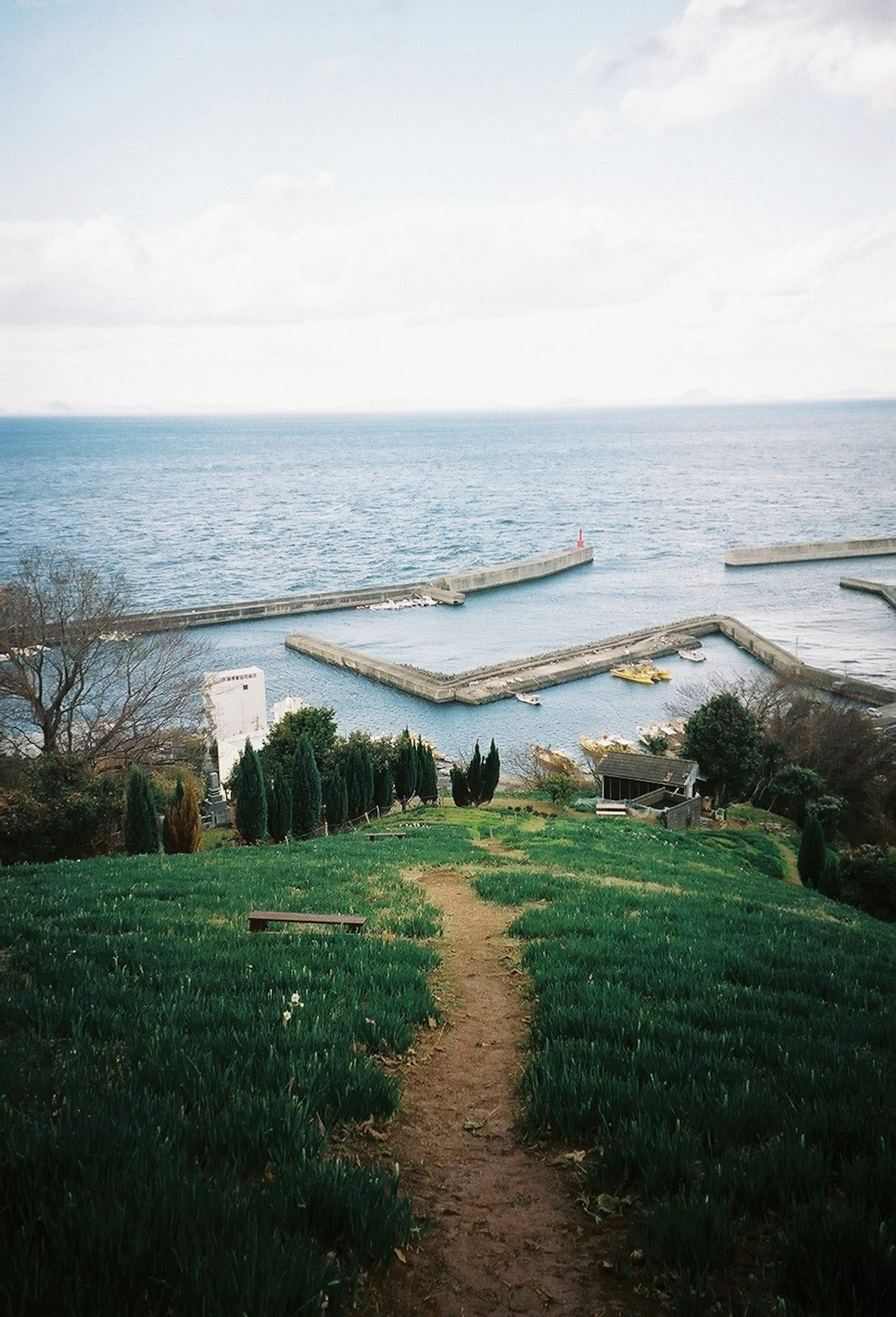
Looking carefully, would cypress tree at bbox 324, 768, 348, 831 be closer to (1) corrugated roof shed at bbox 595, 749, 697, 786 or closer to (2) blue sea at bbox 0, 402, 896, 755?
(1) corrugated roof shed at bbox 595, 749, 697, 786

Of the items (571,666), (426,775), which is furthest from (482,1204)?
(571,666)

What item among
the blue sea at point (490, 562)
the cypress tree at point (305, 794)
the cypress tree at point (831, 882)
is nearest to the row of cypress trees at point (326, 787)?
the cypress tree at point (305, 794)

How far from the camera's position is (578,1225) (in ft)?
12.3

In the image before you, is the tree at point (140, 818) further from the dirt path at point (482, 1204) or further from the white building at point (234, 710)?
the dirt path at point (482, 1204)

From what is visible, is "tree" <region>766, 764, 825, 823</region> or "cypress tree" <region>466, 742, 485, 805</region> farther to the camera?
"tree" <region>766, 764, 825, 823</region>

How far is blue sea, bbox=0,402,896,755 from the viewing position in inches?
2315

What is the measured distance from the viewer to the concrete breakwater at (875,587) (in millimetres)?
79625

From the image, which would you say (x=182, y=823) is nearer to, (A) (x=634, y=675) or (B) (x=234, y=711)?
(B) (x=234, y=711)

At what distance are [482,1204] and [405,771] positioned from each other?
100 ft

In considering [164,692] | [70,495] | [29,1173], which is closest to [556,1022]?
[29,1173]

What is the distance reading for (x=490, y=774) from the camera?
33.6 meters

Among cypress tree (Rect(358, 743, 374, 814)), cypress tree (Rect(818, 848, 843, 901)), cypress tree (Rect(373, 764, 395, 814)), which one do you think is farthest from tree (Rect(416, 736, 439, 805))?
cypress tree (Rect(818, 848, 843, 901))

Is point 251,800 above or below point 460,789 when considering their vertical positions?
above

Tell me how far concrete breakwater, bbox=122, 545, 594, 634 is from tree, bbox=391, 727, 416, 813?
32.1 meters
